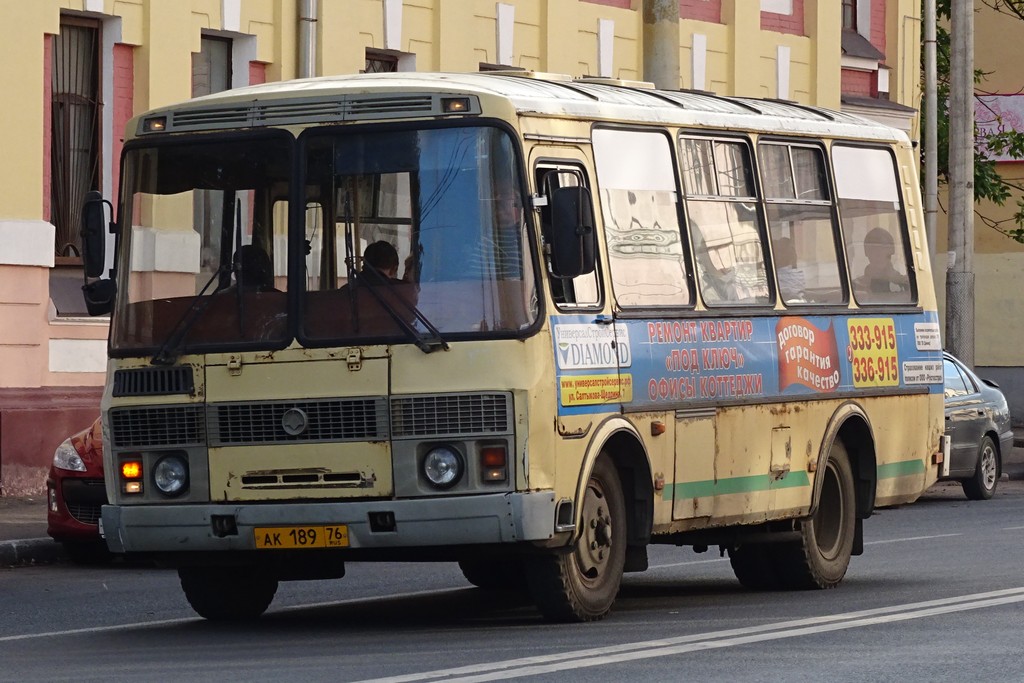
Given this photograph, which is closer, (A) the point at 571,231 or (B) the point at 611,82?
(A) the point at 571,231

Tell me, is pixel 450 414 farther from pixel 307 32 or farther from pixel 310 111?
pixel 307 32

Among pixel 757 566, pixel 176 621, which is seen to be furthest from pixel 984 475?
pixel 176 621

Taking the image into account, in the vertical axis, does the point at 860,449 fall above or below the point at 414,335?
below

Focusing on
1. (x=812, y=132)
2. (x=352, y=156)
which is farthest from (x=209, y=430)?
(x=812, y=132)

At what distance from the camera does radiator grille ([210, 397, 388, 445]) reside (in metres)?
11.1

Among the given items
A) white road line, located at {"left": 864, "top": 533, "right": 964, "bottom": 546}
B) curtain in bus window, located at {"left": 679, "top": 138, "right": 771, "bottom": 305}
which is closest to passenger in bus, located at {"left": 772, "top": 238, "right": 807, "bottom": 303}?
curtain in bus window, located at {"left": 679, "top": 138, "right": 771, "bottom": 305}

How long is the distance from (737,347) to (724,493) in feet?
2.66

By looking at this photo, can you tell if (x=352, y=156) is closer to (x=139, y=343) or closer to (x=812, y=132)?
(x=139, y=343)

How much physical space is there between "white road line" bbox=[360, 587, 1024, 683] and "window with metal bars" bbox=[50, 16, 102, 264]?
11721 mm

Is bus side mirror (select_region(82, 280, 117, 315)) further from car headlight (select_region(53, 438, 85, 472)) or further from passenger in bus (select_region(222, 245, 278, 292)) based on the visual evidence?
car headlight (select_region(53, 438, 85, 472))

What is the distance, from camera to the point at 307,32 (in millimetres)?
24047

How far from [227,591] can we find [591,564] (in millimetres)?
1994

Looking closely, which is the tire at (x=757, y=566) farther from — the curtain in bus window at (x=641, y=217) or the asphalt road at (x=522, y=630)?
the curtain in bus window at (x=641, y=217)

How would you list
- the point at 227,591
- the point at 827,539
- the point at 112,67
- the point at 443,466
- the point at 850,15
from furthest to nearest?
1. the point at 850,15
2. the point at 112,67
3. the point at 827,539
4. the point at 227,591
5. the point at 443,466
